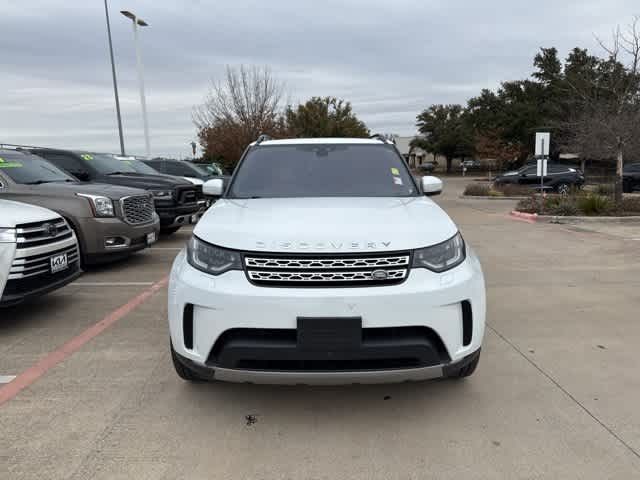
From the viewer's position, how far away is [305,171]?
4227 millimetres

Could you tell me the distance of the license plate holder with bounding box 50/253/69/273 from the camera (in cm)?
472

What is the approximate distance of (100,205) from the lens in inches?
272

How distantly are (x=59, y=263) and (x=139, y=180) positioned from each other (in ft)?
18.0

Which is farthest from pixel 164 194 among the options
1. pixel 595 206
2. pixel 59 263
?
pixel 595 206

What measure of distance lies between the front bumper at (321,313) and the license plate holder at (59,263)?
2.61m

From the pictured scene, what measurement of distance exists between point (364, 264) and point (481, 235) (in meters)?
9.05

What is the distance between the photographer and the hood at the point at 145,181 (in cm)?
971

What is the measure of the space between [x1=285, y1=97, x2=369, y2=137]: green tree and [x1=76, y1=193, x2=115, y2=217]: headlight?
117 feet

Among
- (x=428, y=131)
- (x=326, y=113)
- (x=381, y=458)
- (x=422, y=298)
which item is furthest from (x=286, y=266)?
(x=428, y=131)

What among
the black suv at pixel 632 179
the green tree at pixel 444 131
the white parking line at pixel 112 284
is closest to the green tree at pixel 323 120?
the green tree at pixel 444 131

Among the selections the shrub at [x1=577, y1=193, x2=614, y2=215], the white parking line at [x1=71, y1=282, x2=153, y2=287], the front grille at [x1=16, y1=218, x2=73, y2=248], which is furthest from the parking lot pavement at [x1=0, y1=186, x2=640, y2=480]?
the shrub at [x1=577, y1=193, x2=614, y2=215]

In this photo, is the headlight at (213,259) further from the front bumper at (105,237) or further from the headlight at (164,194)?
the headlight at (164,194)

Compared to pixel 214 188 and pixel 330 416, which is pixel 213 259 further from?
pixel 214 188

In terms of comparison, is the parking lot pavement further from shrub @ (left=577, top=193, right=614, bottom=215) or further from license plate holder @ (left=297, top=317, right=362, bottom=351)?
shrub @ (left=577, top=193, right=614, bottom=215)
